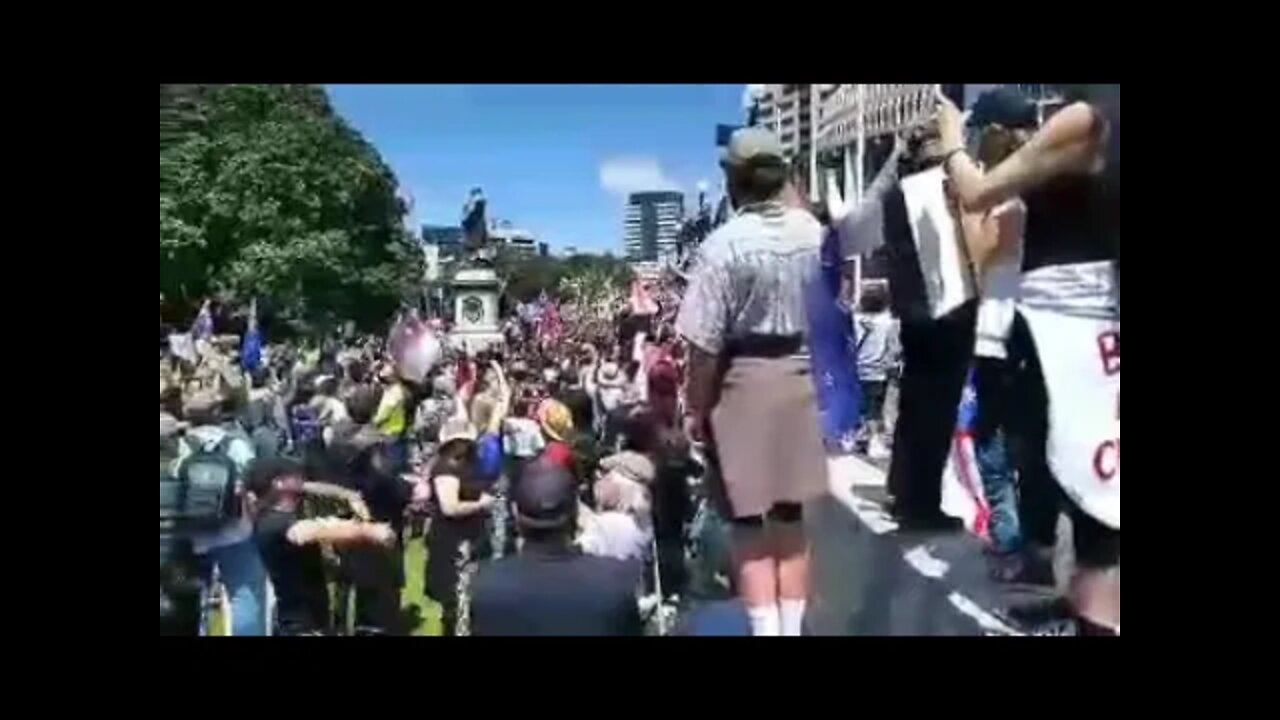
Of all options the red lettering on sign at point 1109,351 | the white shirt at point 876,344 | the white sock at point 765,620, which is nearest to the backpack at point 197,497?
the white sock at point 765,620

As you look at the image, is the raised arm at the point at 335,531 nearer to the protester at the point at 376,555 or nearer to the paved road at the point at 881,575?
the protester at the point at 376,555

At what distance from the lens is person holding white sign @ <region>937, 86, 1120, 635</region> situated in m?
5.83

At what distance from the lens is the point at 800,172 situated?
593 cm

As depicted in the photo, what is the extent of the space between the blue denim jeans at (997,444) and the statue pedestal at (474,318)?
55.4 inches

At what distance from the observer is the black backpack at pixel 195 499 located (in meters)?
5.90

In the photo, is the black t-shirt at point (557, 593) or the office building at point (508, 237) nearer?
the black t-shirt at point (557, 593)

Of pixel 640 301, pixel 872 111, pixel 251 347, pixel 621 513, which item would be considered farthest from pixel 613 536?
pixel 872 111

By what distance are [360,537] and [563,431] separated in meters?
0.66

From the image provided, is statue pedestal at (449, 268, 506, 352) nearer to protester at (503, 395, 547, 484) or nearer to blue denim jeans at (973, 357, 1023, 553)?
protester at (503, 395, 547, 484)

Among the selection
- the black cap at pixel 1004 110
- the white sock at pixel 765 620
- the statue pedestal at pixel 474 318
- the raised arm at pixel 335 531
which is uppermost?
the black cap at pixel 1004 110

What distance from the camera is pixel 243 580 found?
590 cm

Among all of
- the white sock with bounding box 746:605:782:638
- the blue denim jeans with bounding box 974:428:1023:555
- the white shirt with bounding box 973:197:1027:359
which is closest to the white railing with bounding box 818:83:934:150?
the white shirt with bounding box 973:197:1027:359

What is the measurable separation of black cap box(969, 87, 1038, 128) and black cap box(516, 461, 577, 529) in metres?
1.63
